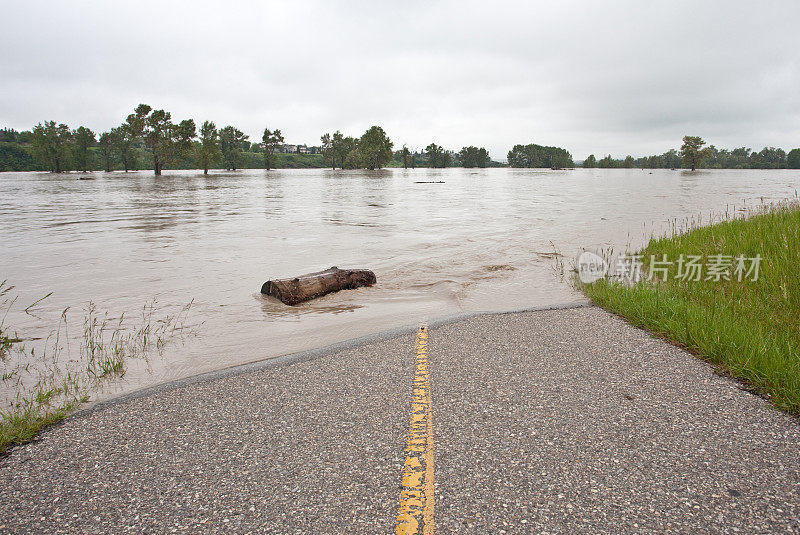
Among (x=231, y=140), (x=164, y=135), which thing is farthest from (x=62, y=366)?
(x=231, y=140)

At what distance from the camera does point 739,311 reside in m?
5.99

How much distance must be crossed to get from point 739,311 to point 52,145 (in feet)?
520

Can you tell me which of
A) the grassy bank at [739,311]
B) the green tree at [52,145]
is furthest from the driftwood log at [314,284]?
the green tree at [52,145]

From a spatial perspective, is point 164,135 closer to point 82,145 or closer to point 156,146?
point 156,146

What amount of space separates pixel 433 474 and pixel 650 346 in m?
3.75

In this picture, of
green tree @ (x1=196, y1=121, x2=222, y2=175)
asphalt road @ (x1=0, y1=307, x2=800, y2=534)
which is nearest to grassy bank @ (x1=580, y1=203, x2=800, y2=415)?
asphalt road @ (x1=0, y1=307, x2=800, y2=534)

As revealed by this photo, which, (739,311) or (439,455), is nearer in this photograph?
(439,455)

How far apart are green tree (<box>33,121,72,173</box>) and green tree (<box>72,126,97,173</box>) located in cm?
822

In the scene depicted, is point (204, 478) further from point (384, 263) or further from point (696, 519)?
point (384, 263)

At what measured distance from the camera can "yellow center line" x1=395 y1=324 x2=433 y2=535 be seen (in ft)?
8.54

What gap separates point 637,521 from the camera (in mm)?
2592

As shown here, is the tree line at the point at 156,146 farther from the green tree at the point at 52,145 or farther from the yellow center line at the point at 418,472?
the yellow center line at the point at 418,472

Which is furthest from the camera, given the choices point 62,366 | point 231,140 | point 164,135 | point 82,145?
point 231,140

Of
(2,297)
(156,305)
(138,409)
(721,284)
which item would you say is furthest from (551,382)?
(2,297)
